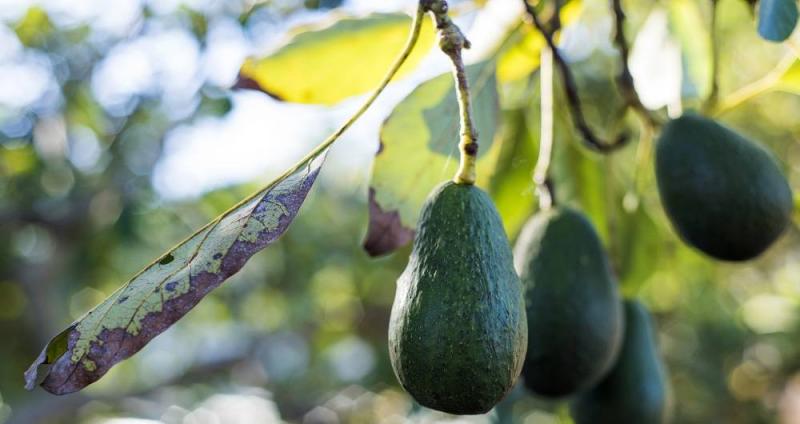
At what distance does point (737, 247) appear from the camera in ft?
3.14

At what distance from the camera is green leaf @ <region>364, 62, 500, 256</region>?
936 millimetres

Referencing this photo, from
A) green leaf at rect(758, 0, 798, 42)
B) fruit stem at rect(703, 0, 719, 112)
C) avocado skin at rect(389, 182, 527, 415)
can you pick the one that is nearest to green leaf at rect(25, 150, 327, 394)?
avocado skin at rect(389, 182, 527, 415)

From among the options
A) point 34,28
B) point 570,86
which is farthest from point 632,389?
point 34,28

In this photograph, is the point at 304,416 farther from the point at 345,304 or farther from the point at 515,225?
the point at 515,225

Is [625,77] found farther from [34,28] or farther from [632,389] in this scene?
[34,28]

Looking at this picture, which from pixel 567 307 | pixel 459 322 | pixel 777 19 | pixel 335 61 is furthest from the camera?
pixel 335 61

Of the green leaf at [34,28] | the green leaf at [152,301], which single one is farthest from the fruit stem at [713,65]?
the green leaf at [34,28]

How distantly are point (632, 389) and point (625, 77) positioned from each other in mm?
414

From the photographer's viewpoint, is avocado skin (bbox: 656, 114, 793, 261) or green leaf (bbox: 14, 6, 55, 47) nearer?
avocado skin (bbox: 656, 114, 793, 261)

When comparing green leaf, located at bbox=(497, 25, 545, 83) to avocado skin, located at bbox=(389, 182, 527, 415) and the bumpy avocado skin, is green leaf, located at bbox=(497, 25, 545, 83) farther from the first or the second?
avocado skin, located at bbox=(389, 182, 527, 415)

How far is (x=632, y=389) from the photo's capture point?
1127 mm

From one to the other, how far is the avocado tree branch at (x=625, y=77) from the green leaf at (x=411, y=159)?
0.77ft

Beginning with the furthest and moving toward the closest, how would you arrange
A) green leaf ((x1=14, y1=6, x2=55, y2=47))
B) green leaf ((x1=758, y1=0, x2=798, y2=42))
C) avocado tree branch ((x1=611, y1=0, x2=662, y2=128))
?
green leaf ((x1=14, y1=6, x2=55, y2=47))
avocado tree branch ((x1=611, y1=0, x2=662, y2=128))
green leaf ((x1=758, y1=0, x2=798, y2=42))

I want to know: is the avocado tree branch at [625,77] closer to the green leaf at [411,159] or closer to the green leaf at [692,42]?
the green leaf at [692,42]
